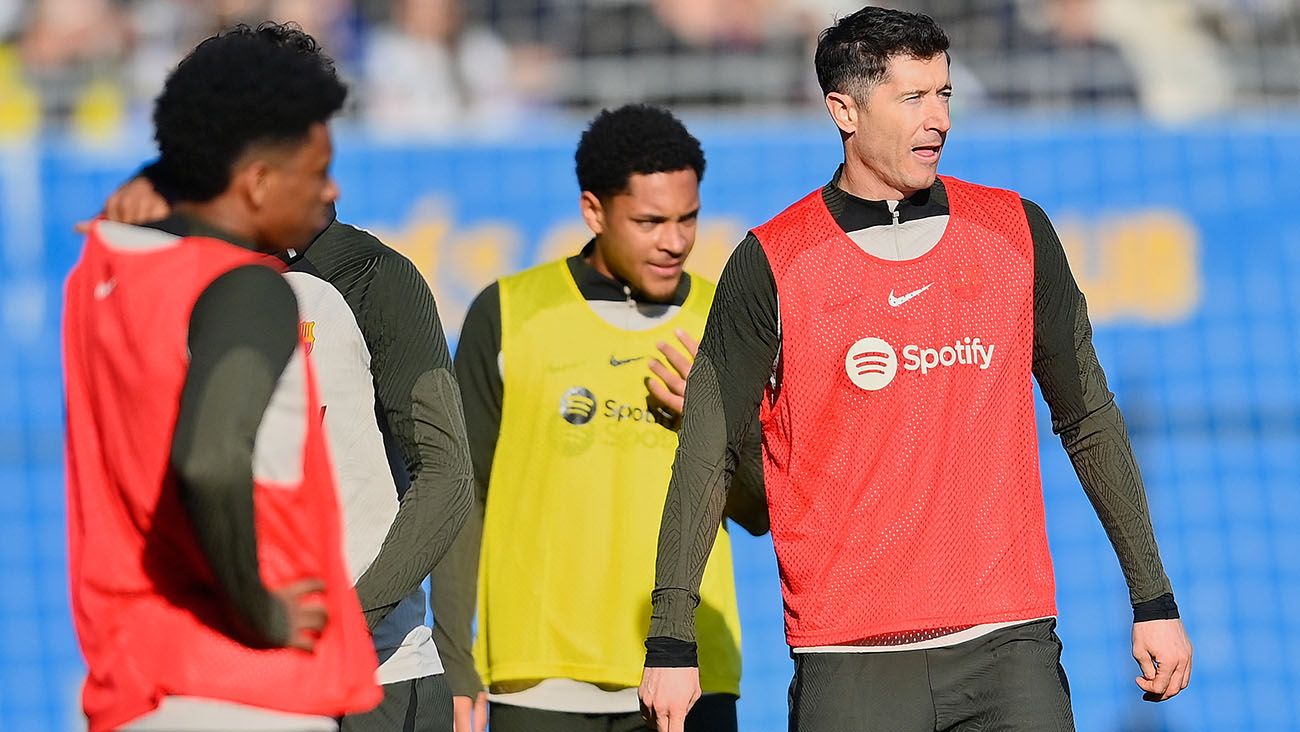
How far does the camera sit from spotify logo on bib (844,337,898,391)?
369 cm

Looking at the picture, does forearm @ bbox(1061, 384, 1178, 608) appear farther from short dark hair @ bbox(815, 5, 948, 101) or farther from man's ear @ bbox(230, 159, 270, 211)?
man's ear @ bbox(230, 159, 270, 211)

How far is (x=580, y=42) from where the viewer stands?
30.8 feet

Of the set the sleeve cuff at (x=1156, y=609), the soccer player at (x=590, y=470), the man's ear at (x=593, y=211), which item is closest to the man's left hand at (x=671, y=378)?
the soccer player at (x=590, y=470)

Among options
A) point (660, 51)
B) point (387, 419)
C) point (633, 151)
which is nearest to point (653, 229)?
point (633, 151)

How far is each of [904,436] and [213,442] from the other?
170 cm

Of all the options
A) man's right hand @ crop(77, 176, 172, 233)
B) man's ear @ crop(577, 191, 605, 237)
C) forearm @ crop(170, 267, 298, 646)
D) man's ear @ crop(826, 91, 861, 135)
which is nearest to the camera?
forearm @ crop(170, 267, 298, 646)

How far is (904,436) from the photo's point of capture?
367cm

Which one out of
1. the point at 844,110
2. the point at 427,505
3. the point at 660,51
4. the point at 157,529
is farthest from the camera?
the point at 660,51

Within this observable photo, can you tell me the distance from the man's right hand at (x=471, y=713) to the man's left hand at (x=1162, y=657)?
1.77 m

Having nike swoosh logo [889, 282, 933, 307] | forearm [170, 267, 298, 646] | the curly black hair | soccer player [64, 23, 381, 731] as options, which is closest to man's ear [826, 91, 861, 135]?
nike swoosh logo [889, 282, 933, 307]

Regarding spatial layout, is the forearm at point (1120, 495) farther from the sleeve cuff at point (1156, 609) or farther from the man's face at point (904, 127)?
the man's face at point (904, 127)

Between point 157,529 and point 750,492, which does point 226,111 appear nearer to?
point 157,529

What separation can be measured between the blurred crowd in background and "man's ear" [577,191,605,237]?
4.29 m

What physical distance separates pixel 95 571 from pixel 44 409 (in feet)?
19.4
